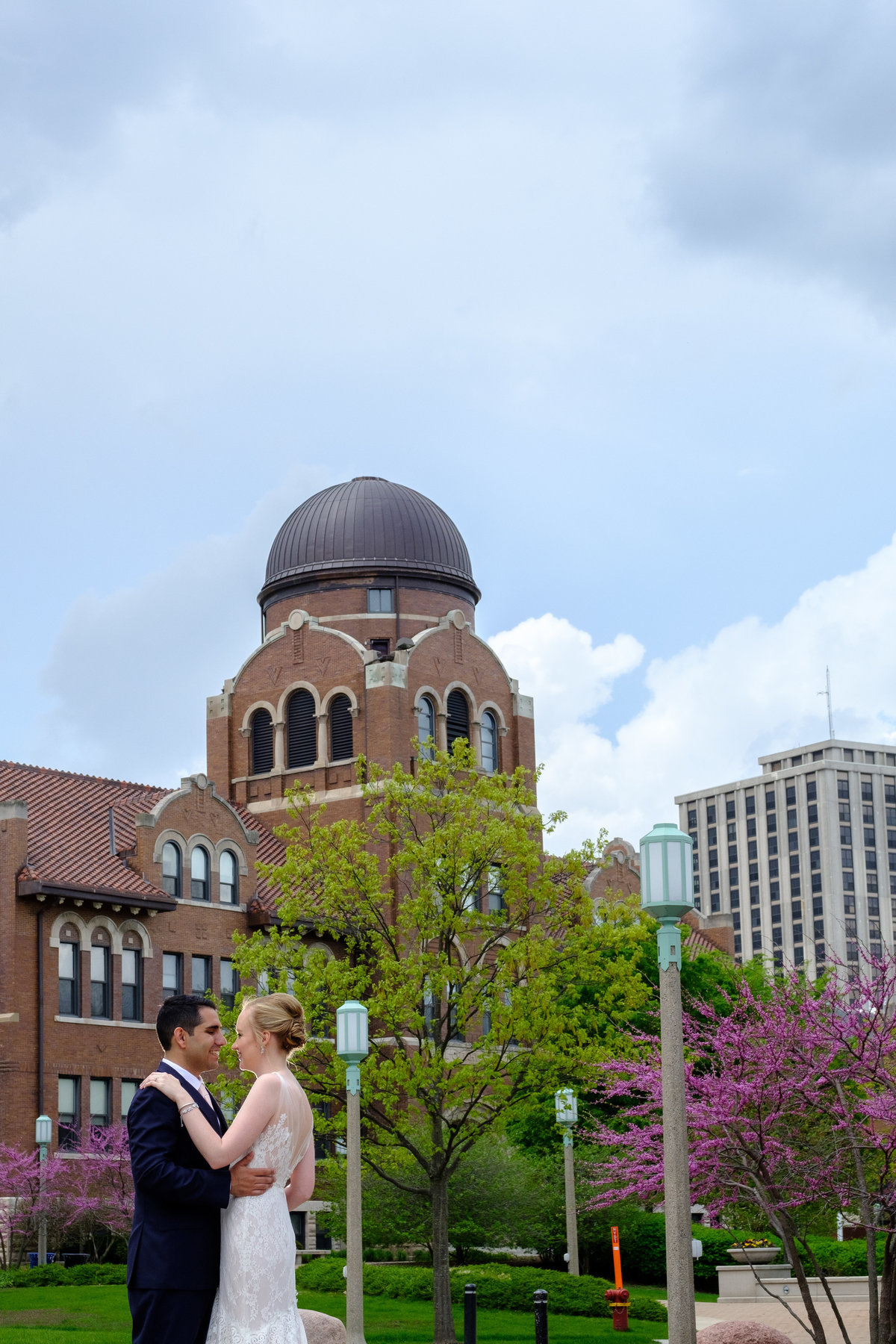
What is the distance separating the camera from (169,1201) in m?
7.17

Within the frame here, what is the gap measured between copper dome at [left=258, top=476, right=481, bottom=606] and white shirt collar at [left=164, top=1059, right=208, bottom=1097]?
51.4 metres

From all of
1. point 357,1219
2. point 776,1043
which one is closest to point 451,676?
point 357,1219

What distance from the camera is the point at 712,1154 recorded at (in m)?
17.2

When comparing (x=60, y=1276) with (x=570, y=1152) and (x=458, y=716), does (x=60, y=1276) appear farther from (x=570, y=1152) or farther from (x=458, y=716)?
(x=458, y=716)

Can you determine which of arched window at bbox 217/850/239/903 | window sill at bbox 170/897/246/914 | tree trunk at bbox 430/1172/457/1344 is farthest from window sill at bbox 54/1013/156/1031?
tree trunk at bbox 430/1172/457/1344

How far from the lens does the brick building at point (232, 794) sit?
→ 43312 millimetres

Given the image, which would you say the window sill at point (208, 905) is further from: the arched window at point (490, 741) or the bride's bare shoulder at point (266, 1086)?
the bride's bare shoulder at point (266, 1086)

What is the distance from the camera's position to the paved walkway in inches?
986

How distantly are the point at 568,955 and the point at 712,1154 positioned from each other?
13105 mm

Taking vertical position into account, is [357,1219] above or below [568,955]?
below

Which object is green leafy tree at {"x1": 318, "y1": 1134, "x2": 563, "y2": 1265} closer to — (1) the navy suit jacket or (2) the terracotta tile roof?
(2) the terracotta tile roof

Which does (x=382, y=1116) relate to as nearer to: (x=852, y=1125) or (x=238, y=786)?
(x=852, y=1125)

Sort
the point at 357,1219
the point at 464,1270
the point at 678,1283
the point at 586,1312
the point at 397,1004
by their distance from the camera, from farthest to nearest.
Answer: the point at 464,1270, the point at 586,1312, the point at 397,1004, the point at 357,1219, the point at 678,1283

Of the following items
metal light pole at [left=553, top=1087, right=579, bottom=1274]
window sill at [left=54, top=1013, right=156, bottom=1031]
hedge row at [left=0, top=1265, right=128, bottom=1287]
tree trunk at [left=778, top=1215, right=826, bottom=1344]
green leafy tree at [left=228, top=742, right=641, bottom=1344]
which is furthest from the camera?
window sill at [left=54, top=1013, right=156, bottom=1031]
